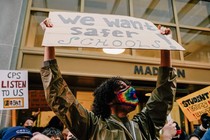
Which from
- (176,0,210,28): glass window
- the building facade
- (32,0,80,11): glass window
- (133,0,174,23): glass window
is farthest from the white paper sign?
(176,0,210,28): glass window

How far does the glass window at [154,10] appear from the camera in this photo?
25.7 feet

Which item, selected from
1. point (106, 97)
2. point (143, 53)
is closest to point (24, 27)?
point (143, 53)

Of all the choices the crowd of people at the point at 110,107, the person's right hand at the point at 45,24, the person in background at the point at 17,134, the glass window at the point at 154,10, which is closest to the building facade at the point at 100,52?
the glass window at the point at 154,10

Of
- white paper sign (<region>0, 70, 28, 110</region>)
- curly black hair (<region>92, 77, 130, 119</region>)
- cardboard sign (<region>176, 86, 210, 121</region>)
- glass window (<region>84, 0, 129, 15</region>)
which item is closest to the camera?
curly black hair (<region>92, 77, 130, 119</region>)

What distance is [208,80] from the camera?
728 cm

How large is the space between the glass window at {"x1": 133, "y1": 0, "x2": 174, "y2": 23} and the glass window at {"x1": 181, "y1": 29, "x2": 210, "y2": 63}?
704 mm

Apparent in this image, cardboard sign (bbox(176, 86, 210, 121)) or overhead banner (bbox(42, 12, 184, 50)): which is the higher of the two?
overhead banner (bbox(42, 12, 184, 50))

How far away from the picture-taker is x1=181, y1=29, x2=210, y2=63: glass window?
7.61 m

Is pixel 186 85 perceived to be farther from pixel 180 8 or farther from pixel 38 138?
pixel 38 138

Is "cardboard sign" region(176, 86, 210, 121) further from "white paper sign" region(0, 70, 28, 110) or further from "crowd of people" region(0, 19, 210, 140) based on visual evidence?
"white paper sign" region(0, 70, 28, 110)

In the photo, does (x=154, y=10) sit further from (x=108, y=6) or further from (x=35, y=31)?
(x=35, y=31)

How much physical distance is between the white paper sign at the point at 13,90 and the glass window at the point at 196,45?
4.99 m

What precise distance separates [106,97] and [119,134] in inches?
14.2

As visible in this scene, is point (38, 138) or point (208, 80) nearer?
point (38, 138)
